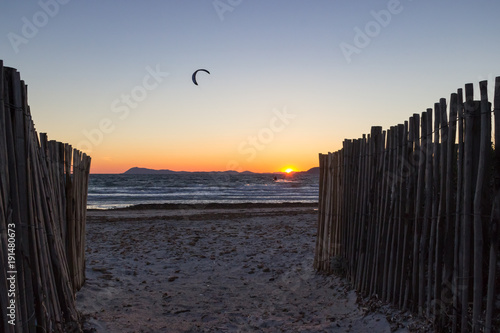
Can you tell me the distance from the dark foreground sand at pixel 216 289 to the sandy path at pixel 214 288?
1cm

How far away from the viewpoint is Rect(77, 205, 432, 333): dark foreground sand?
4.86 metres

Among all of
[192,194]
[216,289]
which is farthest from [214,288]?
[192,194]

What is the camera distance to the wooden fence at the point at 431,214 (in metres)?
3.16

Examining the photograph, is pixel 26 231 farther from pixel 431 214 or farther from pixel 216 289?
pixel 216 289

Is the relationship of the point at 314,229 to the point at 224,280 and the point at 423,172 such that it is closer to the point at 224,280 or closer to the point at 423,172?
the point at 224,280

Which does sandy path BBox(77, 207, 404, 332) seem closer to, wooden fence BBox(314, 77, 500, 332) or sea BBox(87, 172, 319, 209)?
wooden fence BBox(314, 77, 500, 332)

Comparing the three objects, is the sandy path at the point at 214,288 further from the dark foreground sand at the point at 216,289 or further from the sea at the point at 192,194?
the sea at the point at 192,194

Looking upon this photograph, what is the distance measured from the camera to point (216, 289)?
6.45m

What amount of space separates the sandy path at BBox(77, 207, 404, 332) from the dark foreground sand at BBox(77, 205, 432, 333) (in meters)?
0.01

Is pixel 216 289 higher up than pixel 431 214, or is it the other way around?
pixel 431 214

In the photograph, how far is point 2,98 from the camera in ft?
9.53

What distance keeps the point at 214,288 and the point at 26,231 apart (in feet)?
12.6

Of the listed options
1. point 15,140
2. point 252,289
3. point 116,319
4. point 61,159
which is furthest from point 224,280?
point 15,140

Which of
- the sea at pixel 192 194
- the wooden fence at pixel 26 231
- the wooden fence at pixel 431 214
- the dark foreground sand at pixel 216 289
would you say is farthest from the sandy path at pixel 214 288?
the sea at pixel 192 194
